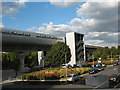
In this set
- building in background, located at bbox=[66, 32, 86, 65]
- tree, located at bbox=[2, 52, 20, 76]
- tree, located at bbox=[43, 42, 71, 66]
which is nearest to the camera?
tree, located at bbox=[2, 52, 20, 76]

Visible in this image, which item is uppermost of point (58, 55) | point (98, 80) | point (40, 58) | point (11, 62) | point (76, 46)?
point (76, 46)

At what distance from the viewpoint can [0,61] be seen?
38250 mm

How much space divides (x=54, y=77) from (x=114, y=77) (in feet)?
42.8

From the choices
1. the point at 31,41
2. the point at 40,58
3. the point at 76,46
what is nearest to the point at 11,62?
the point at 31,41

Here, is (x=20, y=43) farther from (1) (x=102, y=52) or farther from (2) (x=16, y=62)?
(1) (x=102, y=52)

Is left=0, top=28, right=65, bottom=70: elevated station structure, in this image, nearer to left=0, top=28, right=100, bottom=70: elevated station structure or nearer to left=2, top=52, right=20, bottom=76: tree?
left=0, top=28, right=100, bottom=70: elevated station structure

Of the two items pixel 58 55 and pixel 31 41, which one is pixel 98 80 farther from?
pixel 31 41

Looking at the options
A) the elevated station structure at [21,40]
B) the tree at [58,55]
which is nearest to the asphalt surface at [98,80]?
the tree at [58,55]

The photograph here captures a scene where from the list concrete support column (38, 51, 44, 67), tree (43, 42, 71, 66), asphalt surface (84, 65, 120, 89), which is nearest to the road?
asphalt surface (84, 65, 120, 89)

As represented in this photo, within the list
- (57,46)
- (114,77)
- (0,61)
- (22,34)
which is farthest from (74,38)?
(114,77)

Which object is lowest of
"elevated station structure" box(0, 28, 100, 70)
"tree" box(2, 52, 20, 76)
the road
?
the road

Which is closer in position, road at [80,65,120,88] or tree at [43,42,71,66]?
road at [80,65,120,88]

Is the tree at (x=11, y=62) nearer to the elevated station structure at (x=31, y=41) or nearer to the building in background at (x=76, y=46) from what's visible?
the elevated station structure at (x=31, y=41)

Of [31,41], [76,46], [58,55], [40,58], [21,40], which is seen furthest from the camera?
[40,58]
